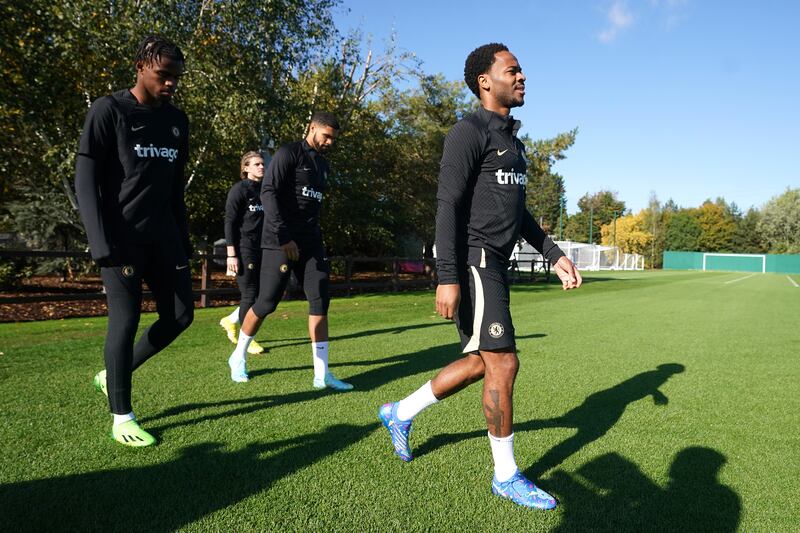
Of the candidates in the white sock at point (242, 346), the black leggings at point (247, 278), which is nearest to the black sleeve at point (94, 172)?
the white sock at point (242, 346)

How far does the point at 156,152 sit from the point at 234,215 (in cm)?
271

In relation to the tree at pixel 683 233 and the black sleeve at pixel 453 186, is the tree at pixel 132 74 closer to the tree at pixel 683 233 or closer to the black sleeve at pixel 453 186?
the black sleeve at pixel 453 186

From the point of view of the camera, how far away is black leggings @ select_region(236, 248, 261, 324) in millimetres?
5914

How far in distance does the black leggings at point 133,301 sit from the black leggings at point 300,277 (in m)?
1.32

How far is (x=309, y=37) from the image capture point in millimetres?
14742


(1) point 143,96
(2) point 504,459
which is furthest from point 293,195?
(2) point 504,459

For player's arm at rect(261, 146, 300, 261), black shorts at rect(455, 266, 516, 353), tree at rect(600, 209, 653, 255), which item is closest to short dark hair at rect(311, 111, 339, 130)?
player's arm at rect(261, 146, 300, 261)

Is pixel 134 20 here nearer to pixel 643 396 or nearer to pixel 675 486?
pixel 643 396

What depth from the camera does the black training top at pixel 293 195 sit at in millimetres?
4391

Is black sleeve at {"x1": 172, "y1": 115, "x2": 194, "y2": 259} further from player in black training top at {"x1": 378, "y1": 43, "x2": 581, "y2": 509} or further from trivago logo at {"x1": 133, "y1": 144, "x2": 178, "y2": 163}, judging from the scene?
player in black training top at {"x1": 378, "y1": 43, "x2": 581, "y2": 509}

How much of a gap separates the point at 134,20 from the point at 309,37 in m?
4.67

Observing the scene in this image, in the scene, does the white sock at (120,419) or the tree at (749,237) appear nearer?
the white sock at (120,419)

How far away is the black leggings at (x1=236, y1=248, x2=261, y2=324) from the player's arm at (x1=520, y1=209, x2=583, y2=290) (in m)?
3.72

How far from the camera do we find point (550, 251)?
3.13m
